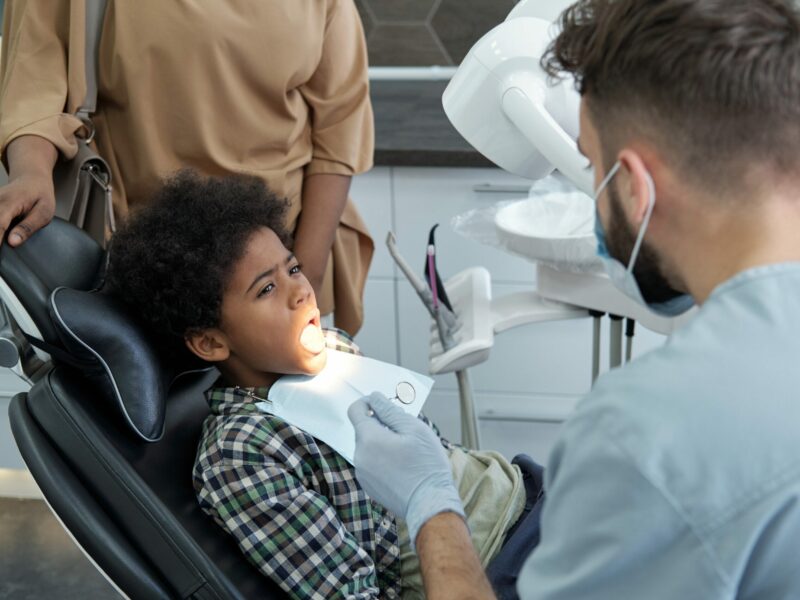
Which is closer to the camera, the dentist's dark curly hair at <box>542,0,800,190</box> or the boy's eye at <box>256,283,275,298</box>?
the dentist's dark curly hair at <box>542,0,800,190</box>

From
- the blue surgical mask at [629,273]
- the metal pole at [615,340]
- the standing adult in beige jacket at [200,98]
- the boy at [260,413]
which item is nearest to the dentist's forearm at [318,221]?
the standing adult in beige jacket at [200,98]

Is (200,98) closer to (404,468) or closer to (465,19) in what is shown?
(404,468)

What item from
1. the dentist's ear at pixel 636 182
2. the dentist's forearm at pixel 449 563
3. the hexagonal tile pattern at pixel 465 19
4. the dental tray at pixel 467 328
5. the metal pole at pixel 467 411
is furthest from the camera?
the hexagonal tile pattern at pixel 465 19

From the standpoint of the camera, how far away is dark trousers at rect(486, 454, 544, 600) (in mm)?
1316

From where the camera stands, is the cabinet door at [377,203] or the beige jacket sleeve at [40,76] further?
the cabinet door at [377,203]

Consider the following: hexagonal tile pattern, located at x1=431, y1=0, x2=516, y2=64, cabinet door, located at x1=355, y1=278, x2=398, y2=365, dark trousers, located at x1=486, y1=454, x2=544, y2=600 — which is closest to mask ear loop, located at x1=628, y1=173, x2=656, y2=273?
dark trousers, located at x1=486, y1=454, x2=544, y2=600

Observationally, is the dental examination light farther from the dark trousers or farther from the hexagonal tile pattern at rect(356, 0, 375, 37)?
the hexagonal tile pattern at rect(356, 0, 375, 37)

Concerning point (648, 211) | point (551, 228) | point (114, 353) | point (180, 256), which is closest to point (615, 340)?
point (551, 228)

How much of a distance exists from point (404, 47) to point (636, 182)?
217 centimetres

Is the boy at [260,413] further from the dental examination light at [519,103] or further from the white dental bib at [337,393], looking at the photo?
the dental examination light at [519,103]

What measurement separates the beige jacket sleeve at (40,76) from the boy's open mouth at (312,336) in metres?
0.47

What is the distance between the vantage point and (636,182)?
2.90 ft

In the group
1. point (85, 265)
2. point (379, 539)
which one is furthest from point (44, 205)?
point (379, 539)

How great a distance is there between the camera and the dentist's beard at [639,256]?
93 centimetres
